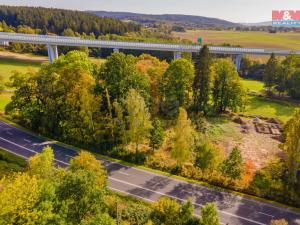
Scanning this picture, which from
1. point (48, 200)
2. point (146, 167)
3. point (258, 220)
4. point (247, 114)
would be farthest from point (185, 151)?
point (247, 114)

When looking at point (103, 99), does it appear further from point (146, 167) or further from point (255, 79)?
point (255, 79)

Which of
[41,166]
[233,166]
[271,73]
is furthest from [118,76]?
[271,73]

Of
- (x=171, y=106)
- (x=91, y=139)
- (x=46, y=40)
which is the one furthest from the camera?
(x=46, y=40)

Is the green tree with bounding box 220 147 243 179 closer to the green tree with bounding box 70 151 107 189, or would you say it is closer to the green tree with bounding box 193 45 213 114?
the green tree with bounding box 70 151 107 189

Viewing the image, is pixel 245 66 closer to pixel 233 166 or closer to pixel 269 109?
pixel 269 109

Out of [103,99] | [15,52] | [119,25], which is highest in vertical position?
[119,25]

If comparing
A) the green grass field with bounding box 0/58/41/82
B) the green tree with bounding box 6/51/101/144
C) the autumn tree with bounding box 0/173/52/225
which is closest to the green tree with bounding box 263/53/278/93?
the green tree with bounding box 6/51/101/144
